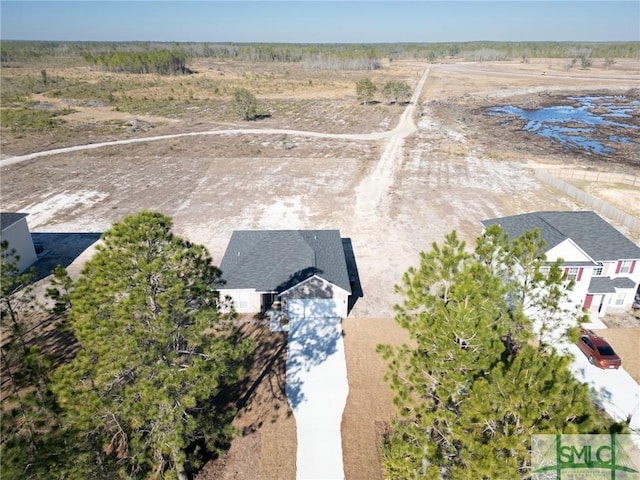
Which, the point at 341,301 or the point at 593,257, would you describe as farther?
the point at 341,301

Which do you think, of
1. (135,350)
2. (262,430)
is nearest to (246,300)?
(262,430)

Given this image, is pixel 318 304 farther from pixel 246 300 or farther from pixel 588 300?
pixel 588 300

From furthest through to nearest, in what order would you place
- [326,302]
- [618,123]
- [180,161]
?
[618,123] → [180,161] → [326,302]

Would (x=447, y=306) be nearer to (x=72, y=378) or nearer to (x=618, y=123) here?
(x=72, y=378)

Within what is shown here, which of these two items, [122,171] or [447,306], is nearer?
[447,306]

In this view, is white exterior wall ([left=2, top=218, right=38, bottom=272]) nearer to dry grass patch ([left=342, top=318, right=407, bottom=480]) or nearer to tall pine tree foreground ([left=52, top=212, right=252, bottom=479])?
tall pine tree foreground ([left=52, top=212, right=252, bottom=479])

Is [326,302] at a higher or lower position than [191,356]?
lower

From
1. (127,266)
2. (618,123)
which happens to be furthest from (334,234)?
(618,123)

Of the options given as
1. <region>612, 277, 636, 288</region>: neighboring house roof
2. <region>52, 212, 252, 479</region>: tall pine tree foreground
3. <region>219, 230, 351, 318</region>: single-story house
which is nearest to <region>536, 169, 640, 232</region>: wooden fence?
<region>612, 277, 636, 288</region>: neighboring house roof
